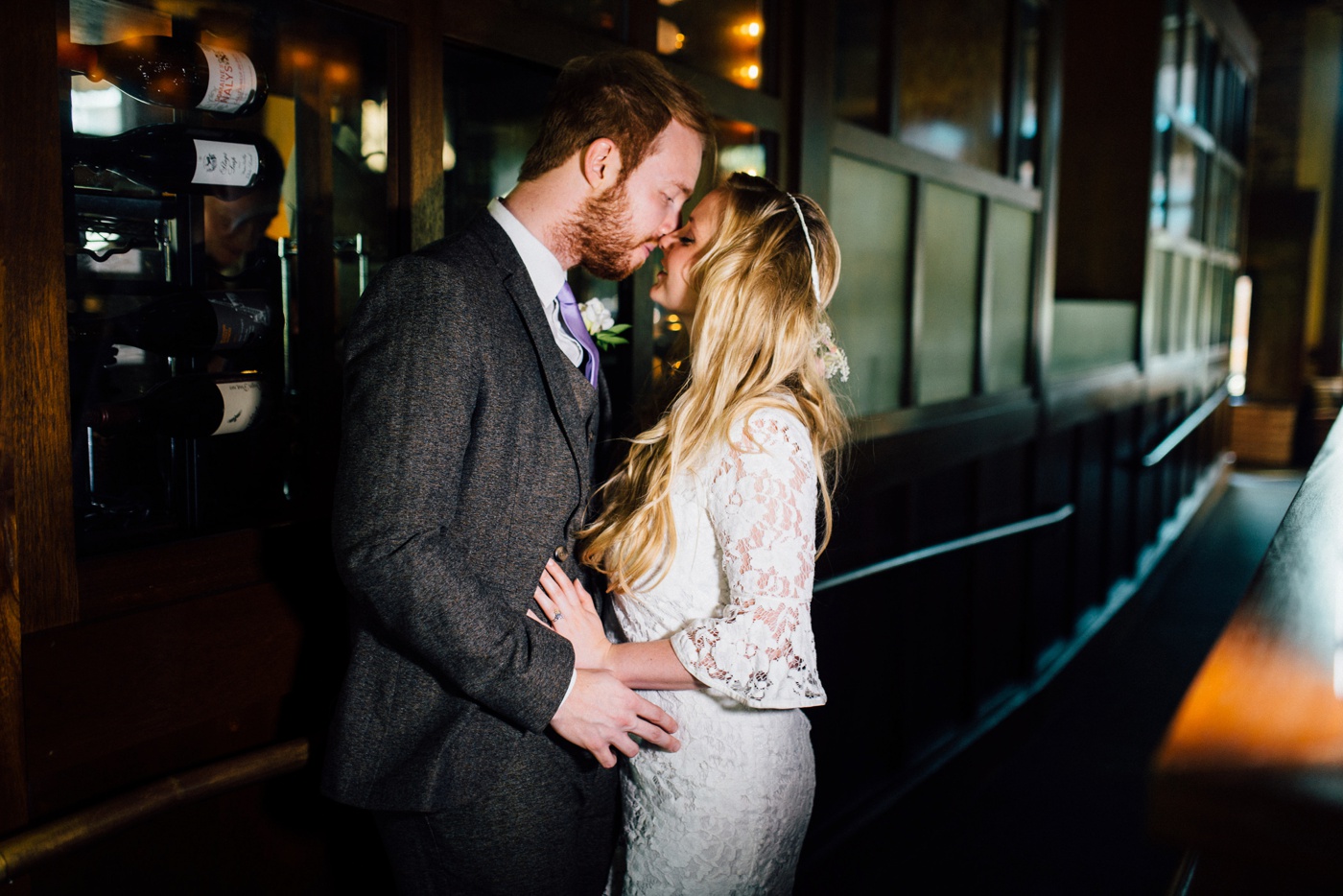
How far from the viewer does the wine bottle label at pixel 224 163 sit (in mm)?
1385

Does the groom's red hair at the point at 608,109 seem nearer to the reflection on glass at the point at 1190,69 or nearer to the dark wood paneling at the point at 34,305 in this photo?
the dark wood paneling at the point at 34,305

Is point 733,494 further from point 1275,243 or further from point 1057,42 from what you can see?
point 1275,243

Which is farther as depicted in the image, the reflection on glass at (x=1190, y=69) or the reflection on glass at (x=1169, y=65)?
the reflection on glass at (x=1190, y=69)

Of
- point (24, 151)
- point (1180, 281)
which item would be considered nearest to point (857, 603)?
point (24, 151)

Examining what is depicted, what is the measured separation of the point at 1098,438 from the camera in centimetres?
549

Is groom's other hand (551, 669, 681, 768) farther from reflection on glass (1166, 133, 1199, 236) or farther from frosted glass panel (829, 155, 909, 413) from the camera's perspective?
reflection on glass (1166, 133, 1199, 236)

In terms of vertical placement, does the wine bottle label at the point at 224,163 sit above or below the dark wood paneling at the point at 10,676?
above

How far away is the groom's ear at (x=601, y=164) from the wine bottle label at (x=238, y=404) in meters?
0.61

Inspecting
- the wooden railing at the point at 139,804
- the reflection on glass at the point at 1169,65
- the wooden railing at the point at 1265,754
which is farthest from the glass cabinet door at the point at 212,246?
the reflection on glass at the point at 1169,65

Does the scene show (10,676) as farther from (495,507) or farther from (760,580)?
(760,580)

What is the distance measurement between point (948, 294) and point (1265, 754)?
10.9ft

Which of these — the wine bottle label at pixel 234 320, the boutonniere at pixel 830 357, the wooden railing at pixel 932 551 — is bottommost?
the wooden railing at pixel 932 551

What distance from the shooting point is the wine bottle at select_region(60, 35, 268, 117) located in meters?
1.32

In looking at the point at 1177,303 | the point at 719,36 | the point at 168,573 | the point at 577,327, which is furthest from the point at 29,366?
the point at 1177,303
